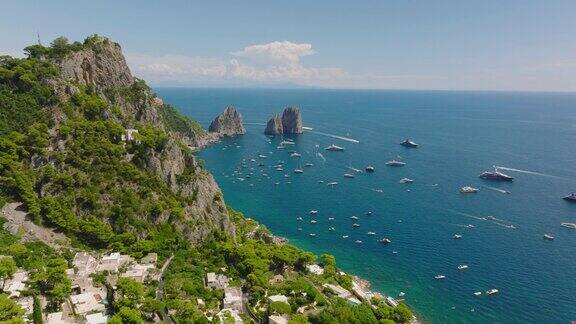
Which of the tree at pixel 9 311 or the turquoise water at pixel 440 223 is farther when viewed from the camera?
the turquoise water at pixel 440 223

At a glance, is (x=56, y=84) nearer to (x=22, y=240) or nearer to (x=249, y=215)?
(x=22, y=240)

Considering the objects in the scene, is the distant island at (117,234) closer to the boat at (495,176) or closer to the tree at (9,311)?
the tree at (9,311)

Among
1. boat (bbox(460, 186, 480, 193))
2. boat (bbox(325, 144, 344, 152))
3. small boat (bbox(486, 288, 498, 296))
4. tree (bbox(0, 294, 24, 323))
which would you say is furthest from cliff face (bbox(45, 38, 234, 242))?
boat (bbox(325, 144, 344, 152))

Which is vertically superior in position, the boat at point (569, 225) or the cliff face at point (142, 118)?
the cliff face at point (142, 118)

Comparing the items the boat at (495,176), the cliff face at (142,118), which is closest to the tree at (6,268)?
the cliff face at (142,118)

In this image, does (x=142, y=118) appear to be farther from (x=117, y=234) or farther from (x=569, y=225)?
(x=569, y=225)

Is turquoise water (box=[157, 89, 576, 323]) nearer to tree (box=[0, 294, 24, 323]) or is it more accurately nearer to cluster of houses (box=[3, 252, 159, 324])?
cluster of houses (box=[3, 252, 159, 324])

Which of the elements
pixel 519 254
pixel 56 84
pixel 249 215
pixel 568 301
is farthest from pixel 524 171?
pixel 56 84
